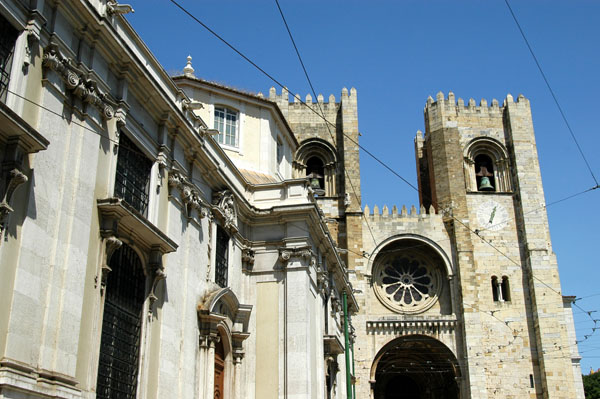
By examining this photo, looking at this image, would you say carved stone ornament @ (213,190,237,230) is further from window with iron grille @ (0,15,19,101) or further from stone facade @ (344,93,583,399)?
stone facade @ (344,93,583,399)

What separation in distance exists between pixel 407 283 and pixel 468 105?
1254 cm

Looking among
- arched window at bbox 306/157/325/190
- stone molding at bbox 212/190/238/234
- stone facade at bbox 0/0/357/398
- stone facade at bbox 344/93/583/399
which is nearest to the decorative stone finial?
stone facade at bbox 0/0/357/398

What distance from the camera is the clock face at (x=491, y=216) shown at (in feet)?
138

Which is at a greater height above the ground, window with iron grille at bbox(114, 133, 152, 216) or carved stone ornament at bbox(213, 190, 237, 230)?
carved stone ornament at bbox(213, 190, 237, 230)

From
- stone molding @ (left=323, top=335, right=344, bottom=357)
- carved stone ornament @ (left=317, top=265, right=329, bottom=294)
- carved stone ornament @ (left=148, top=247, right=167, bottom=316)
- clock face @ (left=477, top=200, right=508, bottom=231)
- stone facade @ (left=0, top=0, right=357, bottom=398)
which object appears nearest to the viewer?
stone facade @ (left=0, top=0, right=357, bottom=398)

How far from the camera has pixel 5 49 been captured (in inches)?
420

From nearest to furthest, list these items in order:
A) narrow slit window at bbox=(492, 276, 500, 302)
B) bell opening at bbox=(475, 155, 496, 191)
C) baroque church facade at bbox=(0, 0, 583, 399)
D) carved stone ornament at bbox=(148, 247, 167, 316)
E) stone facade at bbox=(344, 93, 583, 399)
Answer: baroque church facade at bbox=(0, 0, 583, 399) → carved stone ornament at bbox=(148, 247, 167, 316) → stone facade at bbox=(344, 93, 583, 399) → narrow slit window at bbox=(492, 276, 500, 302) → bell opening at bbox=(475, 155, 496, 191)

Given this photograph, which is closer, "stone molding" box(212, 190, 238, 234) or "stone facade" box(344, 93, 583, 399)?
"stone molding" box(212, 190, 238, 234)

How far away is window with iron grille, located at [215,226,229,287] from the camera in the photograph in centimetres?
1853

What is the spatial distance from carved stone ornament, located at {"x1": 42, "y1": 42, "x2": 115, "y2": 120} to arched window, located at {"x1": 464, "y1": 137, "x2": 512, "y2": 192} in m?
33.3

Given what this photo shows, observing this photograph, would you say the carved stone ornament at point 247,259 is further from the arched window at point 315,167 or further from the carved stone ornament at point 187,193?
the arched window at point 315,167

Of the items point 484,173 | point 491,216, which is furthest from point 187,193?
point 484,173

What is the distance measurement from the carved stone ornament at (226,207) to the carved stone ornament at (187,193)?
82cm

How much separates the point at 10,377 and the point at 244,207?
36.7ft
